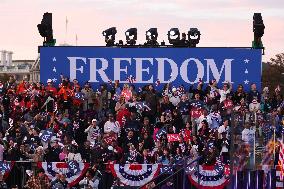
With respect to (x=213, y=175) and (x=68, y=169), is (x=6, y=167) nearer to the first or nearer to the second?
(x=68, y=169)

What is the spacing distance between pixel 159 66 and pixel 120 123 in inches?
274

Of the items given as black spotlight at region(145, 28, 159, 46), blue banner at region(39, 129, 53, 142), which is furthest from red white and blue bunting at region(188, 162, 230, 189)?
black spotlight at region(145, 28, 159, 46)

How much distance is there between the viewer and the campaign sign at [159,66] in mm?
34156

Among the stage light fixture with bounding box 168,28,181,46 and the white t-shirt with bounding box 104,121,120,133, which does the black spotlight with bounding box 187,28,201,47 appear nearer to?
the stage light fixture with bounding box 168,28,181,46

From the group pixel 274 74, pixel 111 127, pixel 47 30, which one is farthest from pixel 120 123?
pixel 274 74

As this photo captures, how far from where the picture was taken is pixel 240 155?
18.9m

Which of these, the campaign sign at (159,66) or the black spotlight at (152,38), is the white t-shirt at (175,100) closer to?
the campaign sign at (159,66)

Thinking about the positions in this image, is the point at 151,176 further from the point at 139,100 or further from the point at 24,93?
the point at 24,93

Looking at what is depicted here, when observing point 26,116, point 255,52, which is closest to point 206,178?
point 26,116

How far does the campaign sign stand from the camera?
34156mm

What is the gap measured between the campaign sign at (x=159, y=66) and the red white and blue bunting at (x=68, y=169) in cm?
972

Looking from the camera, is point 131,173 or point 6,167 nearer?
point 131,173

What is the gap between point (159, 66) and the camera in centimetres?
3434

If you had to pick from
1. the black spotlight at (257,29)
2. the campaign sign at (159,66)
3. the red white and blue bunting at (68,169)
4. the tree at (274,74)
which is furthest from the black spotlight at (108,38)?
the tree at (274,74)
